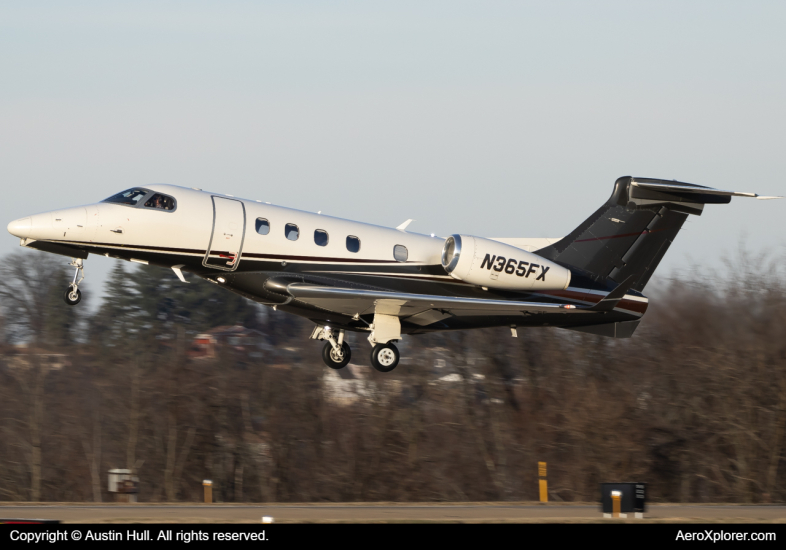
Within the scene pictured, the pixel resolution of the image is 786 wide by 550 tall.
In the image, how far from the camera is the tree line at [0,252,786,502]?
36.1 metres

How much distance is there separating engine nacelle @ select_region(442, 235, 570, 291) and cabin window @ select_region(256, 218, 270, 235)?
151 inches

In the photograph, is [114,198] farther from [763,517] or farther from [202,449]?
[202,449]

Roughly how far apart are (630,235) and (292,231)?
7.96m

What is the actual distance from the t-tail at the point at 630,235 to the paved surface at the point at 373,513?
17.7 ft

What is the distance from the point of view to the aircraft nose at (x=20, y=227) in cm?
1792

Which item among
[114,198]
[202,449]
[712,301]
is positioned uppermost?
[114,198]

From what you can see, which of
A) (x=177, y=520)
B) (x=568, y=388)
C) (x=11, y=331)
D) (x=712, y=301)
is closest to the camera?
(x=177, y=520)

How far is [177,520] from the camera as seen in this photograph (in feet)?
58.9

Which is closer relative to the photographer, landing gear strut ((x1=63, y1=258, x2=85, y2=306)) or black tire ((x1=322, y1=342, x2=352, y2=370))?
landing gear strut ((x1=63, y1=258, x2=85, y2=306))

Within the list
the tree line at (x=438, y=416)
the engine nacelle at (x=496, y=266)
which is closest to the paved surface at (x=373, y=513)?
the engine nacelle at (x=496, y=266)

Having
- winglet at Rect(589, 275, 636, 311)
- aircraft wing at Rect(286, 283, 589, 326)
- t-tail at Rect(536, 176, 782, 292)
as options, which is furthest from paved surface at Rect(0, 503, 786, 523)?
t-tail at Rect(536, 176, 782, 292)

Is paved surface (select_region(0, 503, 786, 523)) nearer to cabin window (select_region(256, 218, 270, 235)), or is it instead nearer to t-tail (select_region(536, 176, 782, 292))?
t-tail (select_region(536, 176, 782, 292))
